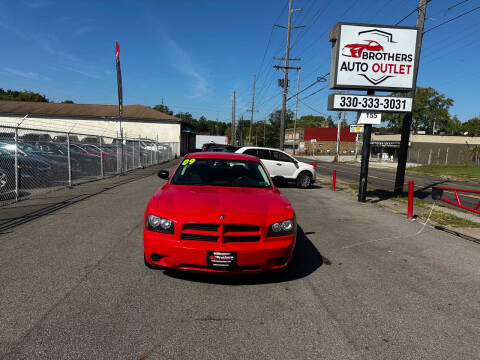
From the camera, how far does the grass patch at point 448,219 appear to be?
7.49 metres

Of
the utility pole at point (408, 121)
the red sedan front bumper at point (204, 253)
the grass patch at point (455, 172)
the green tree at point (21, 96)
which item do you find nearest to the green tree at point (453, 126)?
the grass patch at point (455, 172)

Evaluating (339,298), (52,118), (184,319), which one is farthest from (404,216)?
(52,118)

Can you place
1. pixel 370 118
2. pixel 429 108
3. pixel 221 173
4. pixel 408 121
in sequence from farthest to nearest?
1. pixel 429 108
2. pixel 408 121
3. pixel 370 118
4. pixel 221 173

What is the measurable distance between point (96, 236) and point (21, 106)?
49205mm

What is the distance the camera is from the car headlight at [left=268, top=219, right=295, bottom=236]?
11.6 feet

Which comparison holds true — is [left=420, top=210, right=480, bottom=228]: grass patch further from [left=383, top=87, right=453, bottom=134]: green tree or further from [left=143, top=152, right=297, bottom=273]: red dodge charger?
[left=383, top=87, right=453, bottom=134]: green tree

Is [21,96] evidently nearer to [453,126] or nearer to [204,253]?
[204,253]

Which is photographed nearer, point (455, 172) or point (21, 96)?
point (455, 172)

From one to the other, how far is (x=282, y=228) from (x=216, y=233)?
0.81 m

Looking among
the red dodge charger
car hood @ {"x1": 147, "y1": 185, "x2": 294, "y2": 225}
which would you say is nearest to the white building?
car hood @ {"x1": 147, "y1": 185, "x2": 294, "y2": 225}

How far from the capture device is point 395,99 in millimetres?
9969

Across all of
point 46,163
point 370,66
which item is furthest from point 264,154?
point 46,163

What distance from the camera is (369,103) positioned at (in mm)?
9938

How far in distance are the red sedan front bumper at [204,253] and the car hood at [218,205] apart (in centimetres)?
24
